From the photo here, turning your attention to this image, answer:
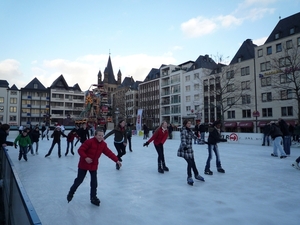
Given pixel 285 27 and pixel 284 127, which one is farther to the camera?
pixel 285 27

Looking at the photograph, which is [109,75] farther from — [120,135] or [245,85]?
[120,135]

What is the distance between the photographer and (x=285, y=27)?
44000mm

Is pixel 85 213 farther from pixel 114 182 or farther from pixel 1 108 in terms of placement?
pixel 1 108

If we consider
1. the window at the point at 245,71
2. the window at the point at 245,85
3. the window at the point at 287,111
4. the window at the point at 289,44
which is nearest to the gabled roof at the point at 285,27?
the window at the point at 289,44

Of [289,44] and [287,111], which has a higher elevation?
[289,44]

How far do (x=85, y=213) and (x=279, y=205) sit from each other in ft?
12.1

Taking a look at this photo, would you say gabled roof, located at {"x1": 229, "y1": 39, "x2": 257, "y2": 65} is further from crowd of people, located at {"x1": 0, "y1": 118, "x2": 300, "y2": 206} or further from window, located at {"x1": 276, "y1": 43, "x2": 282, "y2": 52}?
crowd of people, located at {"x1": 0, "y1": 118, "x2": 300, "y2": 206}

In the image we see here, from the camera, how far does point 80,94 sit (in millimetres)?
83500

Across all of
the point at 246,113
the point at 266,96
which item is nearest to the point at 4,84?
the point at 246,113

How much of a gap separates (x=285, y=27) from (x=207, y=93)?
62.1ft

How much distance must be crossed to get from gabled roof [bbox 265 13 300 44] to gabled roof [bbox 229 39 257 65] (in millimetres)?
4375

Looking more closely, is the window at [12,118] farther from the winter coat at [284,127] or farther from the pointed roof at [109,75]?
the winter coat at [284,127]

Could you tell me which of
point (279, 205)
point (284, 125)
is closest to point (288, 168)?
point (284, 125)

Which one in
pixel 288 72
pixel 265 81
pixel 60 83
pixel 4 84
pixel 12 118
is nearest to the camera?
pixel 288 72
